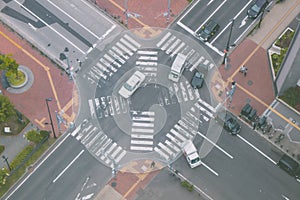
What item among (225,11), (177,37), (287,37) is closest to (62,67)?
(177,37)

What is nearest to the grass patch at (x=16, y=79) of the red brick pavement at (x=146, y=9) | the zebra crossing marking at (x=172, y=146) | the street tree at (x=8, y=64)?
the street tree at (x=8, y=64)

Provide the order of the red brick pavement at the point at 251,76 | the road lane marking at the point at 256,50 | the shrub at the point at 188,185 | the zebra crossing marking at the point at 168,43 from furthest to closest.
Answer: the zebra crossing marking at the point at 168,43 → the red brick pavement at the point at 251,76 → the road lane marking at the point at 256,50 → the shrub at the point at 188,185

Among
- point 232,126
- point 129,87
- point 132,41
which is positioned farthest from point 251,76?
point 132,41

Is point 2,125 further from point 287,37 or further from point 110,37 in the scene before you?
point 287,37

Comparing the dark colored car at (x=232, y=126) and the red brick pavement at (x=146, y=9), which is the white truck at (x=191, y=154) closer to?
the dark colored car at (x=232, y=126)

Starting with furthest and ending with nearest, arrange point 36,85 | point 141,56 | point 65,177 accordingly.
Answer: point 141,56 < point 36,85 < point 65,177

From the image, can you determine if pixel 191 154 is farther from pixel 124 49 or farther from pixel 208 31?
pixel 208 31

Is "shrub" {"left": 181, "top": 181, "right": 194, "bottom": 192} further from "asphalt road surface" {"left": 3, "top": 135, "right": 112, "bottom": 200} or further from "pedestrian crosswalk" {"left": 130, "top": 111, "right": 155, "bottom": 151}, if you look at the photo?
"asphalt road surface" {"left": 3, "top": 135, "right": 112, "bottom": 200}
